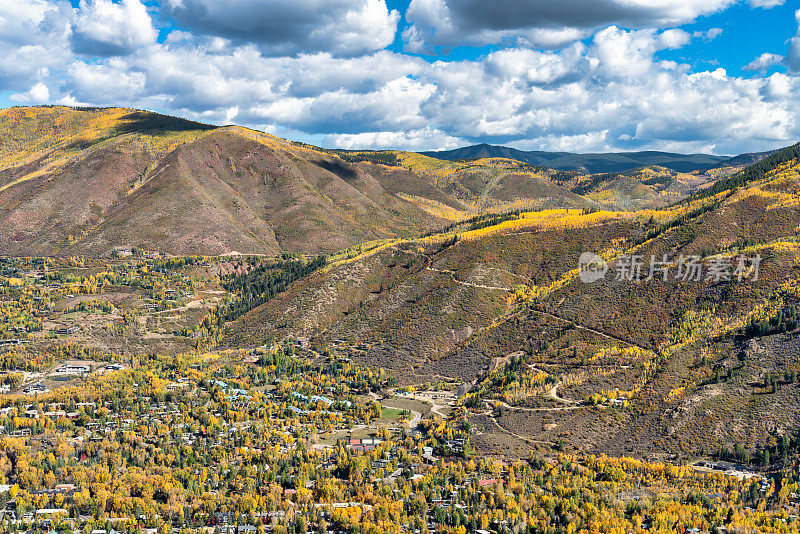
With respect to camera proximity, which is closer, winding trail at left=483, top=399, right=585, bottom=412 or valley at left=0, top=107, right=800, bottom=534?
valley at left=0, top=107, right=800, bottom=534

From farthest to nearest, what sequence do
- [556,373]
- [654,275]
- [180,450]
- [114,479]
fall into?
Result: [654,275]
[556,373]
[180,450]
[114,479]

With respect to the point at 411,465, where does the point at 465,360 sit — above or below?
above

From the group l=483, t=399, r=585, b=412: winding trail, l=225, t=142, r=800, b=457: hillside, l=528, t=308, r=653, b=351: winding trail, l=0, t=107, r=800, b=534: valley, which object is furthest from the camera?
l=528, t=308, r=653, b=351: winding trail

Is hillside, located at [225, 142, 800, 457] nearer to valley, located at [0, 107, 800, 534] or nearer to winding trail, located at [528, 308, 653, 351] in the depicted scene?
winding trail, located at [528, 308, 653, 351]

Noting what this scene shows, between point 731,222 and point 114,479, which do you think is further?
point 731,222

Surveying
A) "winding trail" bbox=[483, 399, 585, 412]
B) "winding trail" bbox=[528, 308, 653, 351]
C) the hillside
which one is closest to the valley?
the hillside

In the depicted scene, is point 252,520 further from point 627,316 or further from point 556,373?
point 627,316

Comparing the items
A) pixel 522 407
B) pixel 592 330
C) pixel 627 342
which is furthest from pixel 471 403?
pixel 627 342

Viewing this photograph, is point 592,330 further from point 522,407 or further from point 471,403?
point 471,403

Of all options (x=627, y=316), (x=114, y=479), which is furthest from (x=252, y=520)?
(x=627, y=316)
